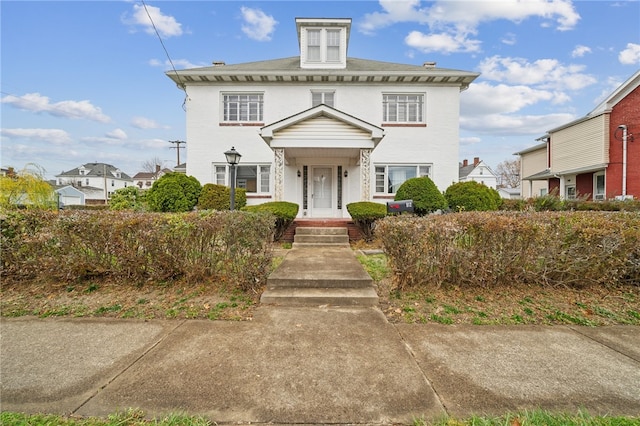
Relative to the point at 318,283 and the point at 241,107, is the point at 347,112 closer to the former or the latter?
the point at 241,107

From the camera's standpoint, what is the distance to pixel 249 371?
240cm

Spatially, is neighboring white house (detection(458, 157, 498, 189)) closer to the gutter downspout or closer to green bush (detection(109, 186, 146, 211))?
the gutter downspout

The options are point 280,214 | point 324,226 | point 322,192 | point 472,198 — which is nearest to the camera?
point 280,214

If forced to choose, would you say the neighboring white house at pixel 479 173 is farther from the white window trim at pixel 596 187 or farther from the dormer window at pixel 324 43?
the dormer window at pixel 324 43

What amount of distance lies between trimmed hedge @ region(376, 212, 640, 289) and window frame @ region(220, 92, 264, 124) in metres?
10.5

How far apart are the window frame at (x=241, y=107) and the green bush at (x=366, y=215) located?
7100 mm

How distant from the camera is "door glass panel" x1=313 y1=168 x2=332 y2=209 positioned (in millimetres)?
12211

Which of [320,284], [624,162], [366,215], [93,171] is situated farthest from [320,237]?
[93,171]

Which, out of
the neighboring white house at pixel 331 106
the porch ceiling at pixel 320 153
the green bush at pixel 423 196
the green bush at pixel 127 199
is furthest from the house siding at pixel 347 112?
the green bush at pixel 423 196

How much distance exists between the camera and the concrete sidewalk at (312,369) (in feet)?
6.63

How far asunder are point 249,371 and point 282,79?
12495mm

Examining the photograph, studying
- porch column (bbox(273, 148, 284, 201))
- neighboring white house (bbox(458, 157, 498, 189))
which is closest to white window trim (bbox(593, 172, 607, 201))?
porch column (bbox(273, 148, 284, 201))

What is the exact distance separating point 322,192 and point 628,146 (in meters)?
16.5

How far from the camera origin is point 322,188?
12.2 m
